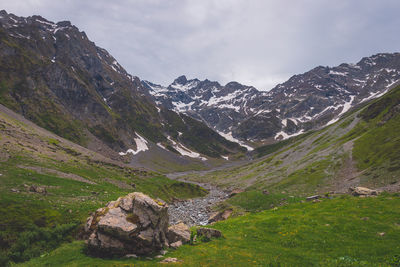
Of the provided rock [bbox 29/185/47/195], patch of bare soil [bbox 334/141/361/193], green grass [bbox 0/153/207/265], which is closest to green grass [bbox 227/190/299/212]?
patch of bare soil [bbox 334/141/361/193]

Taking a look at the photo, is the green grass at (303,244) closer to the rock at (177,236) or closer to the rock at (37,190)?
the rock at (177,236)

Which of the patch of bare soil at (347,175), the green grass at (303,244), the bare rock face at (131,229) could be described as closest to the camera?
the green grass at (303,244)

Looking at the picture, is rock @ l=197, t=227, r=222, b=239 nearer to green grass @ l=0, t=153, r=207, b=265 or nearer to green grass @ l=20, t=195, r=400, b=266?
green grass @ l=20, t=195, r=400, b=266

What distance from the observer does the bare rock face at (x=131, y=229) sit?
17.5 metres

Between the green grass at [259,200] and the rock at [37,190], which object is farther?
the green grass at [259,200]

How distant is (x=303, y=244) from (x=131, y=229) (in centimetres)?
1563

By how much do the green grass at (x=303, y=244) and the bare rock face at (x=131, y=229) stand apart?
1285mm

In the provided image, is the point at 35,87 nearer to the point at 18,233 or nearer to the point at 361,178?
the point at 18,233

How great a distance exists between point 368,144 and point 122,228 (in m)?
103

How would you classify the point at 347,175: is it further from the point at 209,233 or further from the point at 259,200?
the point at 209,233

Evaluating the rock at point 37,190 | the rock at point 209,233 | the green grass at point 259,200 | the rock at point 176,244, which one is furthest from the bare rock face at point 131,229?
the green grass at point 259,200

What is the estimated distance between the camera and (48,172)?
52.4 meters

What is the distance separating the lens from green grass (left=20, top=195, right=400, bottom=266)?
51.8 ft

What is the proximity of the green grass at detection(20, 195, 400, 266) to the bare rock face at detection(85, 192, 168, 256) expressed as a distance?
1285 mm
